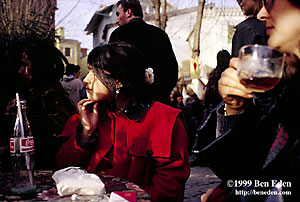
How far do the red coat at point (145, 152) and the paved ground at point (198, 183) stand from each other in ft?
9.20

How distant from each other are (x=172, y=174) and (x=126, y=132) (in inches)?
15.5

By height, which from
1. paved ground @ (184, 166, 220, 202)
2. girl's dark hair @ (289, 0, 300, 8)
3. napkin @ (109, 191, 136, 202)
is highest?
girl's dark hair @ (289, 0, 300, 8)

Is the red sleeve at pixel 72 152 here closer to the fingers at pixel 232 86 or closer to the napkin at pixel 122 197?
the napkin at pixel 122 197

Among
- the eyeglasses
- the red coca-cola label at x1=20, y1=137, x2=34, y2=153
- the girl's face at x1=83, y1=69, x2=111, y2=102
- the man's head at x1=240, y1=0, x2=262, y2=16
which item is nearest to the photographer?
the eyeglasses

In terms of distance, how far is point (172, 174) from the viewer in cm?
203

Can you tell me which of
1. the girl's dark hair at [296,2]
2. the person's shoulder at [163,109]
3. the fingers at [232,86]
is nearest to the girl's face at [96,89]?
the person's shoulder at [163,109]

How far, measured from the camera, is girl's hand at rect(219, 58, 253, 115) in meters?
1.44

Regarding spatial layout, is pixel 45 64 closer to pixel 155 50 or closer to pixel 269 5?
pixel 155 50

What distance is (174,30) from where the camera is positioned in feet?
115

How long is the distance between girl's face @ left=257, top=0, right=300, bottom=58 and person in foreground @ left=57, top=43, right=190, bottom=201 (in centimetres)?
93

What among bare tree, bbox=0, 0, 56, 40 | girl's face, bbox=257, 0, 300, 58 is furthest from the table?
bare tree, bbox=0, 0, 56, 40

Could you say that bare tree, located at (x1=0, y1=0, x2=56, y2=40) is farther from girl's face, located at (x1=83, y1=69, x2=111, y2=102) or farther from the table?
the table

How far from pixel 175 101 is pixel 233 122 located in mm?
8902

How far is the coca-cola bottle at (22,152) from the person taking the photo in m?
1.82
